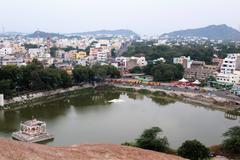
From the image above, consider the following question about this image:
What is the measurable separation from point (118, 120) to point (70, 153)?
38.5ft

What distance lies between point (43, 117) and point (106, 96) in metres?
6.22

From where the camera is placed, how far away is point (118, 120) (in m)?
16.4

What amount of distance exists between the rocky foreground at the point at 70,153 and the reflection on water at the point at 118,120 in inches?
301

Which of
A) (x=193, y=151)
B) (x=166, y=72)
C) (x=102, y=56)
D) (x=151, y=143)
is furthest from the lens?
(x=102, y=56)

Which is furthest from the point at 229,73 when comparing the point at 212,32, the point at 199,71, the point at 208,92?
the point at 212,32

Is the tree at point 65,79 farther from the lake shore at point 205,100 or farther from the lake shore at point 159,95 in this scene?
the lake shore at point 205,100

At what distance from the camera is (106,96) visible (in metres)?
22.6

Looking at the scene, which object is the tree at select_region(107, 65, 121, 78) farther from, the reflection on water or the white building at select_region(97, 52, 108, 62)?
the white building at select_region(97, 52, 108, 62)

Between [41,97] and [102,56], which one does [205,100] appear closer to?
[41,97]

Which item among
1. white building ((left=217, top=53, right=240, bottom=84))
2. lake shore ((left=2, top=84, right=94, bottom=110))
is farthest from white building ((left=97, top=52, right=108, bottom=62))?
white building ((left=217, top=53, right=240, bottom=84))

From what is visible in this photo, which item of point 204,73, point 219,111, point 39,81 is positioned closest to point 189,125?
point 219,111

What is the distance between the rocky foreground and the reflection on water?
764 centimetres

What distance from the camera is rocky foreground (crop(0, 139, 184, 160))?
4.24 meters

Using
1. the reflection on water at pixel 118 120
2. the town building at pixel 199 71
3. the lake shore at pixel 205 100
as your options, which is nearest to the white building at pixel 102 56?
the town building at pixel 199 71
